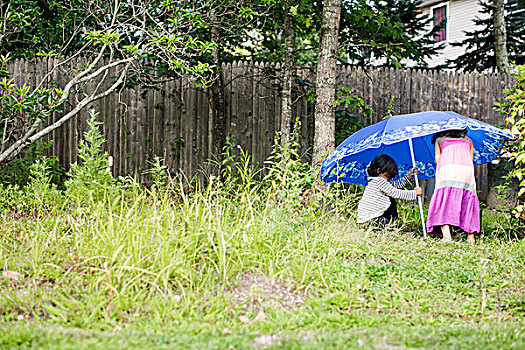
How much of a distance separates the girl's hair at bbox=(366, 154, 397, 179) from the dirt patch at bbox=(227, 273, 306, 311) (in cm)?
269

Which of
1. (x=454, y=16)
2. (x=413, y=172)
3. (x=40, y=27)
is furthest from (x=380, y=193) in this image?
(x=454, y=16)

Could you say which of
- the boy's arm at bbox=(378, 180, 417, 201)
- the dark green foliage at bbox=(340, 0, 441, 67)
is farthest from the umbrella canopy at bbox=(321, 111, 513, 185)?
the dark green foliage at bbox=(340, 0, 441, 67)

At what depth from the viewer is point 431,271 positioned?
13.5 ft

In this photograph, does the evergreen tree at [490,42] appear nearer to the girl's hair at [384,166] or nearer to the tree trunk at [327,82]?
the tree trunk at [327,82]

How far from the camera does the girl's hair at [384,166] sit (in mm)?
5902

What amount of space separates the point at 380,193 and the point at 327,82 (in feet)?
5.01

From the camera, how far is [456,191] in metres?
5.52

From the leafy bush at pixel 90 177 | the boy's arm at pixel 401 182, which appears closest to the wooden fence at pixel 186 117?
the boy's arm at pixel 401 182

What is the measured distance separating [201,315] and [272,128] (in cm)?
605

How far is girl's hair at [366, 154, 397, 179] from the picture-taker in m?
5.90

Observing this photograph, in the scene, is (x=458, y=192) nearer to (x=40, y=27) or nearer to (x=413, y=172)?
(x=413, y=172)

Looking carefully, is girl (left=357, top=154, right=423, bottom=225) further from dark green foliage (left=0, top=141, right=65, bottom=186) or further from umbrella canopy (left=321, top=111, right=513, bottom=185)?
dark green foliage (left=0, top=141, right=65, bottom=186)

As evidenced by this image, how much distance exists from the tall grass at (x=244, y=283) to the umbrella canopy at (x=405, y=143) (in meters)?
1.07

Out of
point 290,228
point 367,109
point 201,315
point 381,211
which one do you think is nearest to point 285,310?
point 201,315
